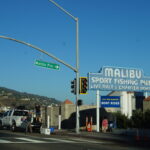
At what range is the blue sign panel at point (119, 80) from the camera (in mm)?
33500

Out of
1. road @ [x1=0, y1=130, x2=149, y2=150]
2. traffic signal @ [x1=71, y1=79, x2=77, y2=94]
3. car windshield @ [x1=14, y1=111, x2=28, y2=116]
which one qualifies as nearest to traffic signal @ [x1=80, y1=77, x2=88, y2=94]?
traffic signal @ [x1=71, y1=79, x2=77, y2=94]

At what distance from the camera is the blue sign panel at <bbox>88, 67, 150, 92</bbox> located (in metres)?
33.5

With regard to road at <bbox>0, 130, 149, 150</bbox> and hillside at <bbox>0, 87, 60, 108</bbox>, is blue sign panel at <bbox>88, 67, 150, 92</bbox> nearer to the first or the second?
road at <bbox>0, 130, 149, 150</bbox>

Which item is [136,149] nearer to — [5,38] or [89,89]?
[5,38]

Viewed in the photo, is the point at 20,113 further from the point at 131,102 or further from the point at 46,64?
the point at 131,102

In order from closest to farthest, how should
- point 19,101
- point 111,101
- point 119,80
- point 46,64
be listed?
point 46,64 → point 111,101 → point 119,80 → point 19,101

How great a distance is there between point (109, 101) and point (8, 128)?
1115cm

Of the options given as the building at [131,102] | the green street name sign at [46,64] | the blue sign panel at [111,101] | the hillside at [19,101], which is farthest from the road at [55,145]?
the hillside at [19,101]

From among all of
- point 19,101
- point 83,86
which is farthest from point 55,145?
point 19,101

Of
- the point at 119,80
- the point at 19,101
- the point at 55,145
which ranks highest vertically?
the point at 19,101

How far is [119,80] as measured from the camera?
35.1 metres

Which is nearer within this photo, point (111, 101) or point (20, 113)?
point (111, 101)

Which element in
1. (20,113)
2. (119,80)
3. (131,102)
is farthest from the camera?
(131,102)

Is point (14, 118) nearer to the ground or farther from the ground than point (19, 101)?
nearer to the ground
